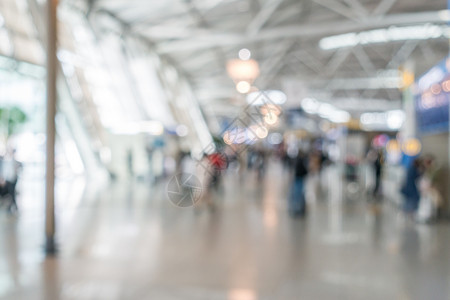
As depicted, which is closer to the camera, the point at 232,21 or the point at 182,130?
the point at 232,21

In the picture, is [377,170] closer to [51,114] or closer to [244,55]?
[51,114]

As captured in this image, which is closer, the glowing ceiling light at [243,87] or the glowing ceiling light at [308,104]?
the glowing ceiling light at [243,87]

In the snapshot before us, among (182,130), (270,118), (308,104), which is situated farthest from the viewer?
(182,130)

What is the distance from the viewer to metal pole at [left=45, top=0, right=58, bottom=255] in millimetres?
6930

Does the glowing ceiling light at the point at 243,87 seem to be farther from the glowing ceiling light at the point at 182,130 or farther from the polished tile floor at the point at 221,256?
the glowing ceiling light at the point at 182,130

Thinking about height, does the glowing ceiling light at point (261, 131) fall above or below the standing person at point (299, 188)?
above

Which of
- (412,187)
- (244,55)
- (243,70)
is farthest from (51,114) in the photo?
(412,187)

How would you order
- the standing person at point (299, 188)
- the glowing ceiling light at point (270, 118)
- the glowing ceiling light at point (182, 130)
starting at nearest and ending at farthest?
the glowing ceiling light at point (270, 118), the standing person at point (299, 188), the glowing ceiling light at point (182, 130)

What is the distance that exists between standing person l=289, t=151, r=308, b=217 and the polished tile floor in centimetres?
39

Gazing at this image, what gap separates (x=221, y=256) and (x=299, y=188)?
16.9ft

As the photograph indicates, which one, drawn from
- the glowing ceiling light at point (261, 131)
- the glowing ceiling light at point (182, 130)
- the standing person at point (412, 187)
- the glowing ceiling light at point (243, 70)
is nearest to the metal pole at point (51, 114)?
the glowing ceiling light at point (243, 70)

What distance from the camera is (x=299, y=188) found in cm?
1121

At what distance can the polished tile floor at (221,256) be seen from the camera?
16.5ft

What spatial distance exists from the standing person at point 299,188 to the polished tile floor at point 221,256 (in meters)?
0.39
